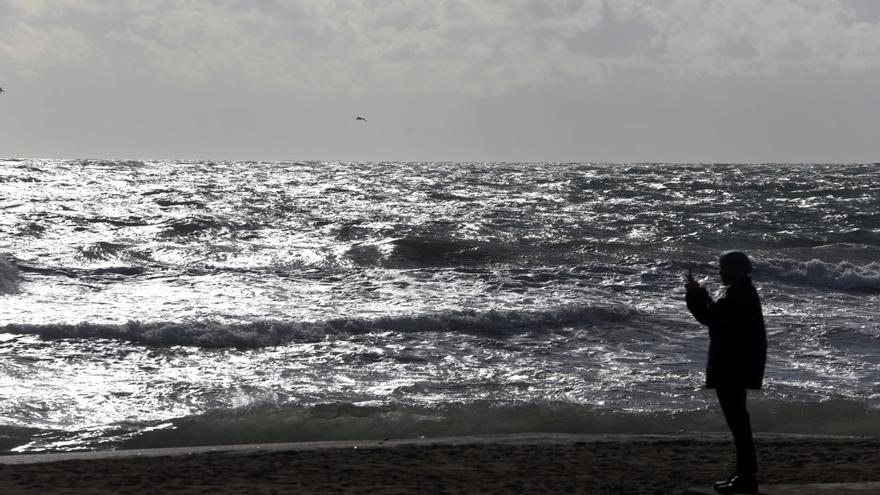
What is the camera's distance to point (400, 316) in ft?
48.0

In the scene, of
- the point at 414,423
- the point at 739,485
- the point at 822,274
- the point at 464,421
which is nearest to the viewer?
the point at 739,485

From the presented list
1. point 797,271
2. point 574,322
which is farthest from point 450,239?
point 574,322

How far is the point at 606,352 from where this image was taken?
12398mm

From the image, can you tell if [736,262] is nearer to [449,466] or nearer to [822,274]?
[449,466]

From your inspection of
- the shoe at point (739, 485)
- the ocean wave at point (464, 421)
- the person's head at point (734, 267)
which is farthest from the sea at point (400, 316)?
the person's head at point (734, 267)

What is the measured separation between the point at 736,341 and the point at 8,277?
15.5m

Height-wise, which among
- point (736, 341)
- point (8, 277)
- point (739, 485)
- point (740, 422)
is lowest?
point (8, 277)

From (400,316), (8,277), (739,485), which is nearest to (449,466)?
(739,485)

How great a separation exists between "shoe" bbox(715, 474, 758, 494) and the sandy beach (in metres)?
0.42

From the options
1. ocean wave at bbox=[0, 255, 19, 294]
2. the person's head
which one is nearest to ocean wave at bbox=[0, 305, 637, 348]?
ocean wave at bbox=[0, 255, 19, 294]

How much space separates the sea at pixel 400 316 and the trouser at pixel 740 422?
2868 mm

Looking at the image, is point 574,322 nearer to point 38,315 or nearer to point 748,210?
point 38,315

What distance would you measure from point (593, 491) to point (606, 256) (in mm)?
17452

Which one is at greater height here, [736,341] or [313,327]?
[736,341]
